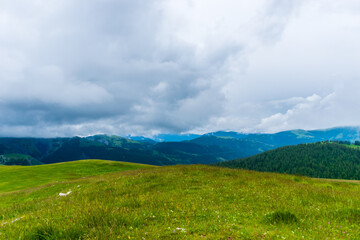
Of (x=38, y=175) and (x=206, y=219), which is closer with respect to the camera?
(x=206, y=219)

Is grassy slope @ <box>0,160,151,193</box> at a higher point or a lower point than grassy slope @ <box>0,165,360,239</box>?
lower

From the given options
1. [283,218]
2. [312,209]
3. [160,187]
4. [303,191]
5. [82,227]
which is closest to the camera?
[82,227]

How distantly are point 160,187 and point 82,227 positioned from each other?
8.65 m

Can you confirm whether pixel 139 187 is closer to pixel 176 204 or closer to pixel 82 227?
pixel 176 204

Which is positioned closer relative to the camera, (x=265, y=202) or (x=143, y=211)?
(x=143, y=211)

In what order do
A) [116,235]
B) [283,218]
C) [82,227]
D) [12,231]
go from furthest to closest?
[283,218] < [12,231] < [82,227] < [116,235]

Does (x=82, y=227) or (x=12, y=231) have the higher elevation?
A: (x=82, y=227)

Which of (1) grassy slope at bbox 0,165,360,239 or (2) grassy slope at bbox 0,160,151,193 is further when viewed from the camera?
(2) grassy slope at bbox 0,160,151,193

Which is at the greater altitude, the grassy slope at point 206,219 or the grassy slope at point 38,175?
the grassy slope at point 206,219

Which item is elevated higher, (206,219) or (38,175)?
(206,219)

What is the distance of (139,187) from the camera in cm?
1464

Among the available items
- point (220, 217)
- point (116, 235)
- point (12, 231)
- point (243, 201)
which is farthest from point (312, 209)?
point (12, 231)

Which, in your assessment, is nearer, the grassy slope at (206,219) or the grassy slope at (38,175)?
the grassy slope at (206,219)

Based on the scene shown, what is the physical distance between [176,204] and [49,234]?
570cm
